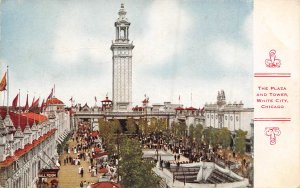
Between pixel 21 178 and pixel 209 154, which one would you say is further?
pixel 209 154

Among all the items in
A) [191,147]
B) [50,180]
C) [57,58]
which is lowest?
[50,180]

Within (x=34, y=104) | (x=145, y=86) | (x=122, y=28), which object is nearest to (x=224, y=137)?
(x=145, y=86)

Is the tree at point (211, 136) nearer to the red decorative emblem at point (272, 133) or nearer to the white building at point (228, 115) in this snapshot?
the white building at point (228, 115)

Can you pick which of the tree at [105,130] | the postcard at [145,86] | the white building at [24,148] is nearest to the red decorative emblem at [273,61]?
the postcard at [145,86]

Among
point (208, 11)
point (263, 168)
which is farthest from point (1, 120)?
point (263, 168)

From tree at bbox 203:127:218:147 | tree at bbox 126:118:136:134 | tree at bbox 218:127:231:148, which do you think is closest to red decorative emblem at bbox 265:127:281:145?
tree at bbox 218:127:231:148

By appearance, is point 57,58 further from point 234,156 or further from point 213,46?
point 234,156

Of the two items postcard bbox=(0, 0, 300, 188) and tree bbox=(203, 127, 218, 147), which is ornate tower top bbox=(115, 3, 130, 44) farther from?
tree bbox=(203, 127, 218, 147)
